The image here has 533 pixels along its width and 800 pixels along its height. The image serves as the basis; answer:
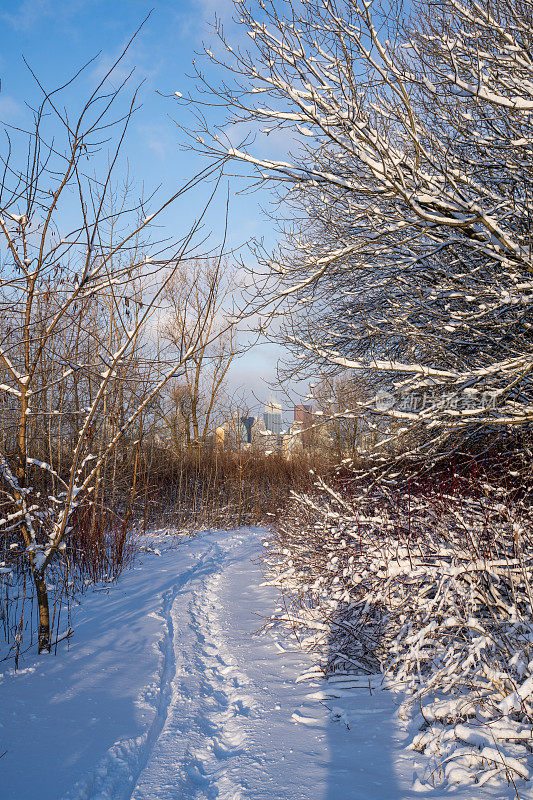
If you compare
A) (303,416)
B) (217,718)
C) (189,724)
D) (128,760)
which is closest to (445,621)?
(217,718)

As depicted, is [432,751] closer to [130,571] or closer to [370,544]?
[370,544]

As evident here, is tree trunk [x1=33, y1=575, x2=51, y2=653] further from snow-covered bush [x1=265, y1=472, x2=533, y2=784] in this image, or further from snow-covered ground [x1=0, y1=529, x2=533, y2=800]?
snow-covered bush [x1=265, y1=472, x2=533, y2=784]

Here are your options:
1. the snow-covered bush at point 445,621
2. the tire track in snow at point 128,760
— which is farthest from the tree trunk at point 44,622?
the snow-covered bush at point 445,621

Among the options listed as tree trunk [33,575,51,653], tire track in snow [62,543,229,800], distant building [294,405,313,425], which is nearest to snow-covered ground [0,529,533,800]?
tire track in snow [62,543,229,800]

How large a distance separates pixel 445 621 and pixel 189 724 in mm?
1689

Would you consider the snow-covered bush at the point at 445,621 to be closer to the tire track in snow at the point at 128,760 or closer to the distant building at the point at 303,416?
the distant building at the point at 303,416

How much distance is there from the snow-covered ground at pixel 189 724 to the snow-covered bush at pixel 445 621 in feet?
0.63

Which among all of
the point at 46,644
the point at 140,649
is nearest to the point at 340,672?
the point at 140,649

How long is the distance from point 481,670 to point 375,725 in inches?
27.5

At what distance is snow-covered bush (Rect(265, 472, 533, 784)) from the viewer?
2352 mm

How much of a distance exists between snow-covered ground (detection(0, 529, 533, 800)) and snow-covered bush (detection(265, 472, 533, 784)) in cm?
19

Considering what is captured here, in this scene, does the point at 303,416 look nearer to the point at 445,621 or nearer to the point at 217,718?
the point at 445,621

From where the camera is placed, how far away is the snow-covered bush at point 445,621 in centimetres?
235

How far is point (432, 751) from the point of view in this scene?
2.39 meters
